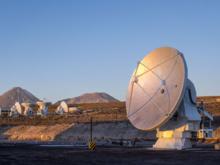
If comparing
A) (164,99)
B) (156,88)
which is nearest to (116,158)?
(164,99)

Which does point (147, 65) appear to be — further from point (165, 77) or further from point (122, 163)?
point (122, 163)

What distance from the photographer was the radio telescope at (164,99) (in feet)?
125

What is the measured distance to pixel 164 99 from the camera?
39.1m

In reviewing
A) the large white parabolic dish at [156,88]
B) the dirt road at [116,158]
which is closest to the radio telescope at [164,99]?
the large white parabolic dish at [156,88]

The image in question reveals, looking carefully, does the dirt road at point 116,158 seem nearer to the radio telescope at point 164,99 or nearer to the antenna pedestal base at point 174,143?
the antenna pedestal base at point 174,143

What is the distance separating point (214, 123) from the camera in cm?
6988

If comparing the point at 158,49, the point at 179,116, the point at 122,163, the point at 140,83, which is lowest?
the point at 122,163

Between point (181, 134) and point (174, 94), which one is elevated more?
point (174, 94)

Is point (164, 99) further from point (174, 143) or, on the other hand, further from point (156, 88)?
point (174, 143)

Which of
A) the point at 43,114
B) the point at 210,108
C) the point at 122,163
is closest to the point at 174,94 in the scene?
the point at 122,163

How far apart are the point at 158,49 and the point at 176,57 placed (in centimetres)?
317

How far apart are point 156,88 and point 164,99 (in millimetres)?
2031

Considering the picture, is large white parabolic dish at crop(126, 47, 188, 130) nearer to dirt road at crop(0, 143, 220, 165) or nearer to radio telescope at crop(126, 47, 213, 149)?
radio telescope at crop(126, 47, 213, 149)

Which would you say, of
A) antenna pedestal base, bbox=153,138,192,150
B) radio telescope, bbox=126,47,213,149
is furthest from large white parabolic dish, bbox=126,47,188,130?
antenna pedestal base, bbox=153,138,192,150
